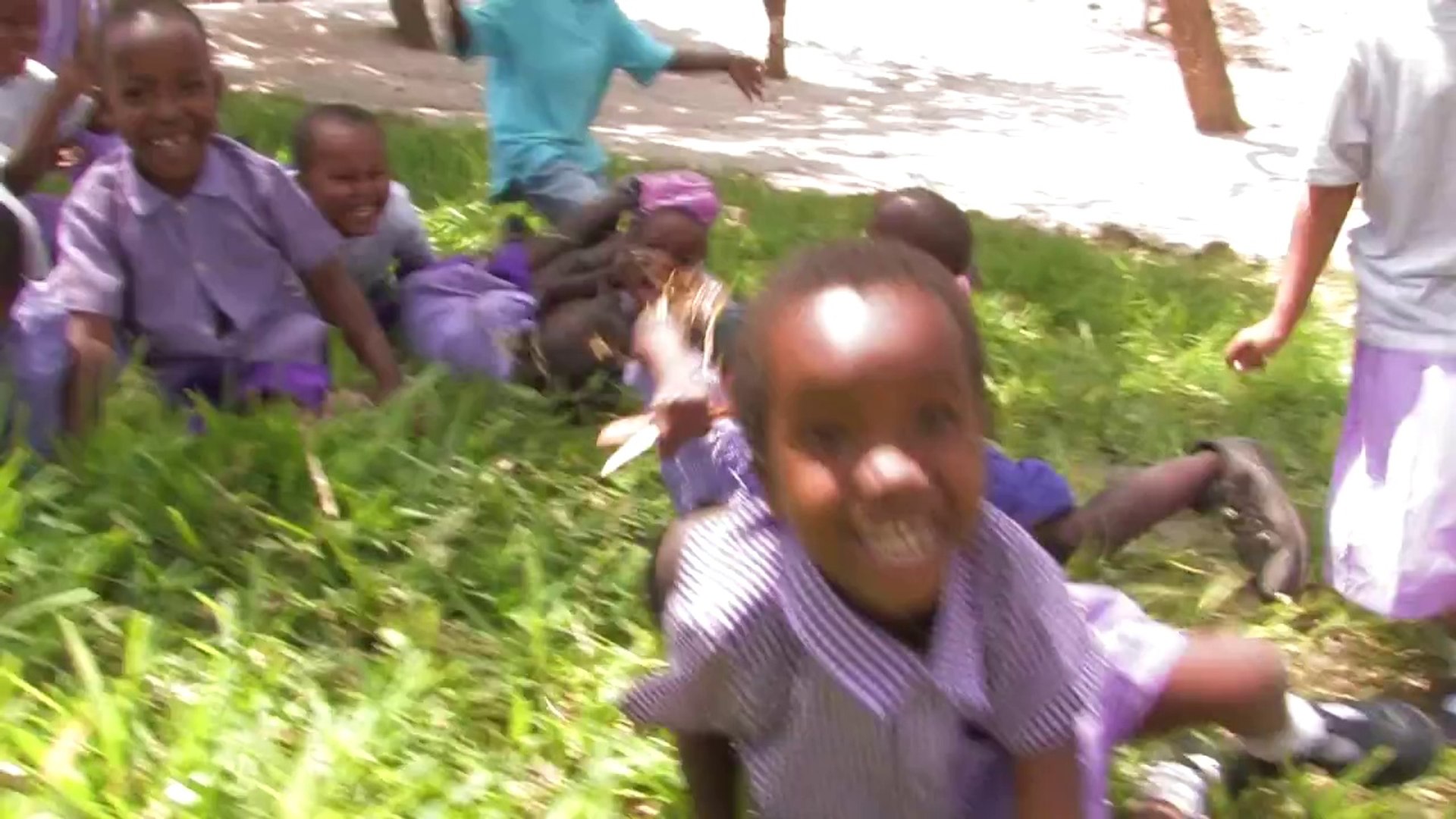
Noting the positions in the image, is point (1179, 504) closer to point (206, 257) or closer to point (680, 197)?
point (680, 197)

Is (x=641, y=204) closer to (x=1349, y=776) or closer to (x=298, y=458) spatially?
(x=298, y=458)

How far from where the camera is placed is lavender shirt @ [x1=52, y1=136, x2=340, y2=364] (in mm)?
3318

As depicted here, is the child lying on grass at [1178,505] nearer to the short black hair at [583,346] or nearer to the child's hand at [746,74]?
the short black hair at [583,346]

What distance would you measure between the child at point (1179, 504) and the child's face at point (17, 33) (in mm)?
2264

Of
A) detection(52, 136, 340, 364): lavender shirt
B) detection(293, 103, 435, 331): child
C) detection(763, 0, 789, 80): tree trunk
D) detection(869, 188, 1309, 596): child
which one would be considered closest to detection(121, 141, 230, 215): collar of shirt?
detection(52, 136, 340, 364): lavender shirt

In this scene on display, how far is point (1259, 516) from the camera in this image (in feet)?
10.2

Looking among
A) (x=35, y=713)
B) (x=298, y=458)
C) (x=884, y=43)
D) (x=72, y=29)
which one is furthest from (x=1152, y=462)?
(x=884, y=43)

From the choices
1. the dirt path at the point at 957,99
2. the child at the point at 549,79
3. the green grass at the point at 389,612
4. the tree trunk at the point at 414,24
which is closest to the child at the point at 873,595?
the green grass at the point at 389,612

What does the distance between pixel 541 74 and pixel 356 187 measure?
129cm

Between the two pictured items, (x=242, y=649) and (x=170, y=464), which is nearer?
(x=242, y=649)

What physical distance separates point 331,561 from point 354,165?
1.47m

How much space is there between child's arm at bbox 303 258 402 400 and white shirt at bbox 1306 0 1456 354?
1961mm

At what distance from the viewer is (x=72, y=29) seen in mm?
4352

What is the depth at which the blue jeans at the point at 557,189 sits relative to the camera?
16.3ft
